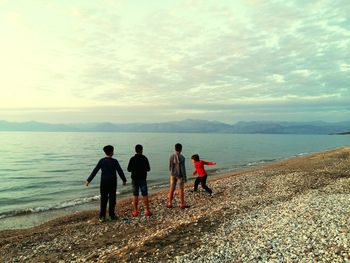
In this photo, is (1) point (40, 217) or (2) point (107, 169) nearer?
(2) point (107, 169)

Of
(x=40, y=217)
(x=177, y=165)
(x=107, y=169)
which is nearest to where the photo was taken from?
(x=107, y=169)

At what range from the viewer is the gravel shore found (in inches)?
341

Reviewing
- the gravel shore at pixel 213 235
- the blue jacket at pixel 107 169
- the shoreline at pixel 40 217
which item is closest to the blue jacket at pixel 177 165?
the gravel shore at pixel 213 235

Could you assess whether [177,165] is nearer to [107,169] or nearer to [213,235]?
[107,169]

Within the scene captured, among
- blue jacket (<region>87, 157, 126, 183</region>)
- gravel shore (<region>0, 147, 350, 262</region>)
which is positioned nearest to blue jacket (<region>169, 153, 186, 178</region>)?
gravel shore (<region>0, 147, 350, 262</region>)

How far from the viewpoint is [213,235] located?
10.5m

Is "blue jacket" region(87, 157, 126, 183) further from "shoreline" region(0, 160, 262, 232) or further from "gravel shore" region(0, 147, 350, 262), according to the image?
"shoreline" region(0, 160, 262, 232)

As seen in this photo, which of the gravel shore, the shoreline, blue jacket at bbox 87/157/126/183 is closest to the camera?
the gravel shore

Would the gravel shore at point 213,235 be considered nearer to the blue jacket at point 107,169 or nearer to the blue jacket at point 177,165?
the blue jacket at point 177,165

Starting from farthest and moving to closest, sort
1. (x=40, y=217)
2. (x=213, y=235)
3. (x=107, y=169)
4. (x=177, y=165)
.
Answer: (x=40, y=217)
(x=177, y=165)
(x=107, y=169)
(x=213, y=235)

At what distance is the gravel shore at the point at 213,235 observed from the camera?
8.66 meters

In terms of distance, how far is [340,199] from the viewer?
14219mm

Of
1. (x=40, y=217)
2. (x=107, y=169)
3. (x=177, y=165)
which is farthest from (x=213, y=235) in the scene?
(x=40, y=217)

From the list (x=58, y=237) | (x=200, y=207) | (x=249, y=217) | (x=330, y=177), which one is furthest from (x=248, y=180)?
(x=58, y=237)
